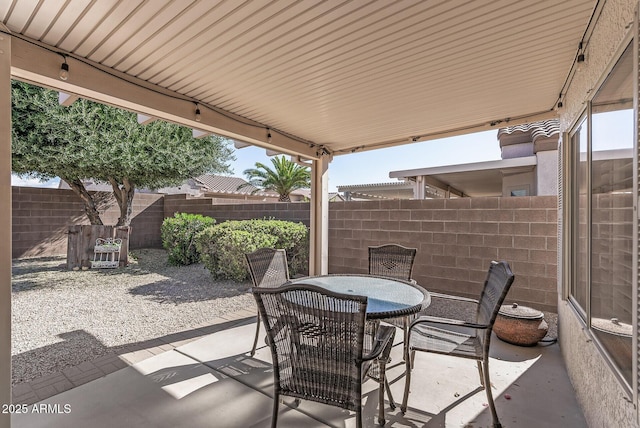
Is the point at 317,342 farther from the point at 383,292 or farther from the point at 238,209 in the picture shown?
the point at 238,209

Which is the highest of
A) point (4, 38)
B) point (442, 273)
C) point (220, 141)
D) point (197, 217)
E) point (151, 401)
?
point (220, 141)

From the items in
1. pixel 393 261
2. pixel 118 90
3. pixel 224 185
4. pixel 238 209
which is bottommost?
pixel 393 261

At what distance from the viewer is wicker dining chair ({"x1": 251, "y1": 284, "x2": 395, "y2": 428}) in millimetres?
1627

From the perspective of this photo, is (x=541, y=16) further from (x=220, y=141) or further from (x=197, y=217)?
(x=220, y=141)

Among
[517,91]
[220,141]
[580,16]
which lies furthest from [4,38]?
[220,141]

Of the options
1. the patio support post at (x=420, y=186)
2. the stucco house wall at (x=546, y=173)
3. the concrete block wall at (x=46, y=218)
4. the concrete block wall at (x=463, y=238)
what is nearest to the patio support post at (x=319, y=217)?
the concrete block wall at (x=463, y=238)

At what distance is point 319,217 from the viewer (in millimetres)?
5320

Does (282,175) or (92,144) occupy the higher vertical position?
(282,175)

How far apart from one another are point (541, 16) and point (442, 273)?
3.77m

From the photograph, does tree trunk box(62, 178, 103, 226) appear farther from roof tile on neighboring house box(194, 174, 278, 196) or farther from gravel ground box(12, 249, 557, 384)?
roof tile on neighboring house box(194, 174, 278, 196)

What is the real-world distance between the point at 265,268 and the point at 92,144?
5493 millimetres

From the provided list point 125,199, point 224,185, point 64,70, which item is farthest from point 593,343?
point 224,185

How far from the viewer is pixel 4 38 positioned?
198 centimetres

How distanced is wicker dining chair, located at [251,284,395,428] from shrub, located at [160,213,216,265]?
6.02 metres
